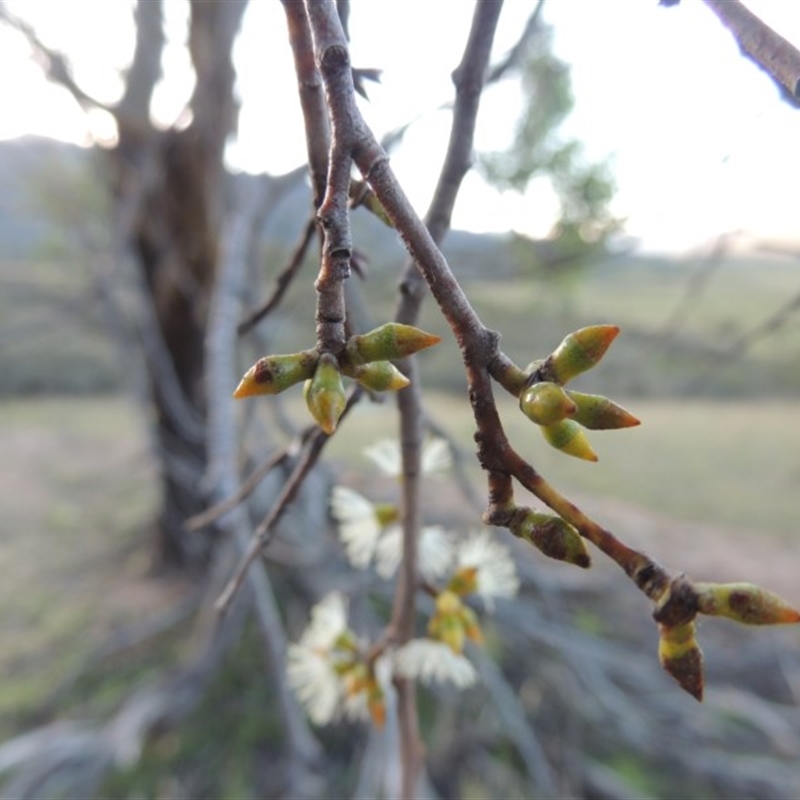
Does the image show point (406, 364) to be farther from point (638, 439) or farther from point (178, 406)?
point (638, 439)

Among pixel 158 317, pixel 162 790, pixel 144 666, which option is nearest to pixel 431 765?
pixel 162 790

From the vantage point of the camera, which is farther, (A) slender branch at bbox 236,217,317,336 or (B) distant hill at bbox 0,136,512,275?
(B) distant hill at bbox 0,136,512,275

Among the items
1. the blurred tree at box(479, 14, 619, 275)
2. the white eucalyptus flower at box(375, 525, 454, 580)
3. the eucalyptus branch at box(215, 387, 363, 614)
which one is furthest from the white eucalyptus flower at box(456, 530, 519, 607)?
the blurred tree at box(479, 14, 619, 275)

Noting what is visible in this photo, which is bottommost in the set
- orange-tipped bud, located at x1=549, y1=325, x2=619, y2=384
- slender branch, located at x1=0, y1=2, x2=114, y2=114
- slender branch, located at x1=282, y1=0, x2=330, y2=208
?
orange-tipped bud, located at x1=549, y1=325, x2=619, y2=384

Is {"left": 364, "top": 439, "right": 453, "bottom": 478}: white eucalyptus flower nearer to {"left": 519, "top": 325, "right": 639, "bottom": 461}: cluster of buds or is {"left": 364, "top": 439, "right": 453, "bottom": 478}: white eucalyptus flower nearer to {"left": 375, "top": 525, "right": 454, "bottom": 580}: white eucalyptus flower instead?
{"left": 375, "top": 525, "right": 454, "bottom": 580}: white eucalyptus flower

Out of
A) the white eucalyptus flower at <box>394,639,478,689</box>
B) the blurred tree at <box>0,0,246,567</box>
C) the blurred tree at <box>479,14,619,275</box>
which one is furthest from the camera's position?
the blurred tree at <box>479,14,619,275</box>

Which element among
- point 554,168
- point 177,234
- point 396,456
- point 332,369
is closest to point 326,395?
point 332,369

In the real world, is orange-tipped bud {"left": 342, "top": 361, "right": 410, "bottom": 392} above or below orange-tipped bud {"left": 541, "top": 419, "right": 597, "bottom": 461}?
above
